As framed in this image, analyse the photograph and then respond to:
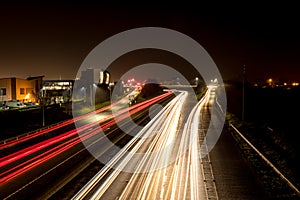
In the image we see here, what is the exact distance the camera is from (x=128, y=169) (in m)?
15.4

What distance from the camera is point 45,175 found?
1473 centimetres

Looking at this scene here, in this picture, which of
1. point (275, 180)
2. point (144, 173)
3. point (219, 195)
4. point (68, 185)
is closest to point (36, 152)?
point (68, 185)

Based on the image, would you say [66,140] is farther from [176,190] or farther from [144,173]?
[176,190]

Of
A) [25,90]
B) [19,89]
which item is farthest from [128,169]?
[25,90]

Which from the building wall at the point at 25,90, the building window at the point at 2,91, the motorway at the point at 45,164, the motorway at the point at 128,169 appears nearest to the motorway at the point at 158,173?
the motorway at the point at 128,169

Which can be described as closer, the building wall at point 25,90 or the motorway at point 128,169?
the motorway at point 128,169

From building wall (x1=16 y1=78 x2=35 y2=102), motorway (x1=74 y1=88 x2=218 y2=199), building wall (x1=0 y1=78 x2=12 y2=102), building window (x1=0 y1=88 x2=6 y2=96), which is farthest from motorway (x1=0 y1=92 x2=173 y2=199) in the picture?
building wall (x1=16 y1=78 x2=35 y2=102)

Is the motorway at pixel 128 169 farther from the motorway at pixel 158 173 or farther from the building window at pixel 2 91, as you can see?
the building window at pixel 2 91

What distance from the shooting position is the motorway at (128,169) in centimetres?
1211

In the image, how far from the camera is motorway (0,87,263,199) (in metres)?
12.1

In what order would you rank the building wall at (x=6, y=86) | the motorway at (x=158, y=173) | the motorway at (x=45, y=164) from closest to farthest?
the motorway at (x=158, y=173)
the motorway at (x=45, y=164)
the building wall at (x=6, y=86)

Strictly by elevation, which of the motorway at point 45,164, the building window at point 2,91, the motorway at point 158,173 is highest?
the building window at point 2,91

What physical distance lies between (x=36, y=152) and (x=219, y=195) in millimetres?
13079

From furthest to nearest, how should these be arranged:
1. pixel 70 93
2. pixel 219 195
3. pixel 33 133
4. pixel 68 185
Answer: pixel 70 93 → pixel 33 133 → pixel 68 185 → pixel 219 195
